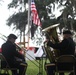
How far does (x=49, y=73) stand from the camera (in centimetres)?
816

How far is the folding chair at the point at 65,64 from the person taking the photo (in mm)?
7699

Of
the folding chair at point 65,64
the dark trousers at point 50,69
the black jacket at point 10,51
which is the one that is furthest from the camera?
the black jacket at point 10,51

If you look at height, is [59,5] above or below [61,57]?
above

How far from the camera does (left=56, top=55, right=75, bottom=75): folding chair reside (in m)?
7.70

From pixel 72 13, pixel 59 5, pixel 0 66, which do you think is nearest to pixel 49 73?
pixel 0 66

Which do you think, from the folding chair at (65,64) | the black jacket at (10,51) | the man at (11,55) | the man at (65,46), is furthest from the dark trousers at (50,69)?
the black jacket at (10,51)

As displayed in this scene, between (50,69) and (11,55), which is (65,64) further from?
(11,55)

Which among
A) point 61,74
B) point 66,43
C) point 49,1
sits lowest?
point 61,74

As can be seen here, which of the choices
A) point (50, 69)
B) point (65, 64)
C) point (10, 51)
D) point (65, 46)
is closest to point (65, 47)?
point (65, 46)

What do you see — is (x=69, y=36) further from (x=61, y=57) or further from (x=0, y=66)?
(x=0, y=66)

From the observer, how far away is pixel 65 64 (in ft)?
25.8

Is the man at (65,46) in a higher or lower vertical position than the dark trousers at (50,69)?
higher

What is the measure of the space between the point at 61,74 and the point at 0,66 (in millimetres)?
1781

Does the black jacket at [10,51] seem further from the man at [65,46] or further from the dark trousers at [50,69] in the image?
the man at [65,46]
